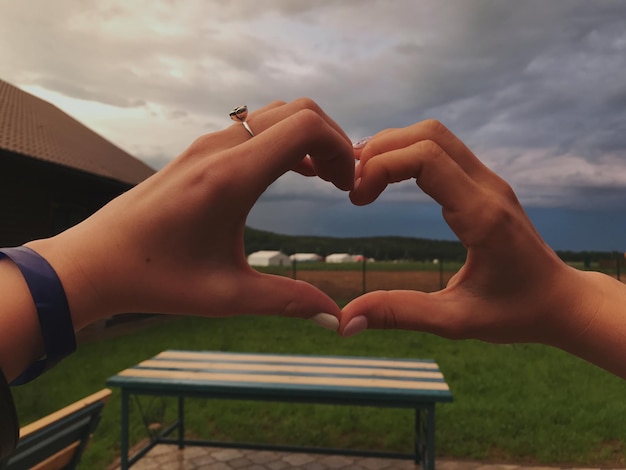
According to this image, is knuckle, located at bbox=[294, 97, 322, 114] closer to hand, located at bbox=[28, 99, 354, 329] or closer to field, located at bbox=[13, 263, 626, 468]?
hand, located at bbox=[28, 99, 354, 329]

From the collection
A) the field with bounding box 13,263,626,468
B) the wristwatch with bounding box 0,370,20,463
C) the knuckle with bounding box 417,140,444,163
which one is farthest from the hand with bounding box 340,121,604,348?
the field with bounding box 13,263,626,468

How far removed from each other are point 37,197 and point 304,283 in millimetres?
14240

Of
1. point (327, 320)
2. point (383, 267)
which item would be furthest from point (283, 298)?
point (383, 267)

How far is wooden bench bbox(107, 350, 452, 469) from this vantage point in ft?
13.6

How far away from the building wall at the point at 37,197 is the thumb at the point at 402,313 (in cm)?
1211

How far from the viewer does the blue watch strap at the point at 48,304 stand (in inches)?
39.6

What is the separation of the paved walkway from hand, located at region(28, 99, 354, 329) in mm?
4546

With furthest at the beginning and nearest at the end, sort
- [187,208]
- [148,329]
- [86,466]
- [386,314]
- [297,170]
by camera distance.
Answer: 1. [148,329]
2. [86,466]
3. [297,170]
4. [386,314]
5. [187,208]

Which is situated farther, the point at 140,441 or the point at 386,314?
the point at 140,441

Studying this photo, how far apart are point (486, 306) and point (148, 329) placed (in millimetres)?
13934

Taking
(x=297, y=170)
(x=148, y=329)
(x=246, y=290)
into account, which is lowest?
(x=148, y=329)

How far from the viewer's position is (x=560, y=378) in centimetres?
852

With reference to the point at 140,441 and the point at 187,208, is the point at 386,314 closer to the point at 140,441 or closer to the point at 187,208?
the point at 187,208

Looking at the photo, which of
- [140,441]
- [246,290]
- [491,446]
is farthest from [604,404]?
[246,290]
